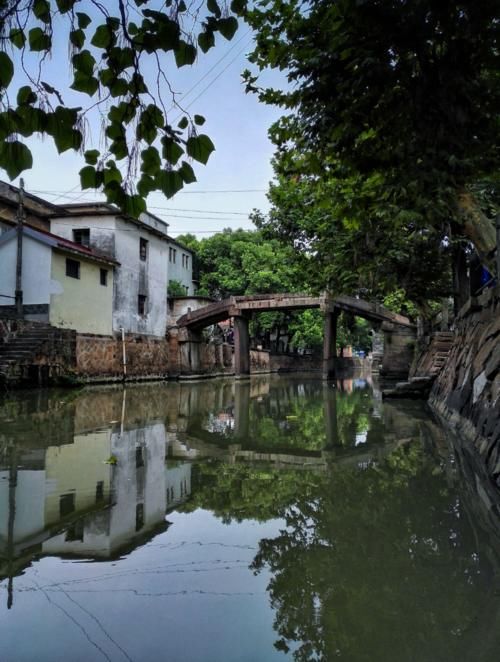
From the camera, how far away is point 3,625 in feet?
7.07

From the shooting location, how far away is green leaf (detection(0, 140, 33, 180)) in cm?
214

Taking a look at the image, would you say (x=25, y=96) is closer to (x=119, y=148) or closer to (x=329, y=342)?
(x=119, y=148)

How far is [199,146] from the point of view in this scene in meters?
2.40

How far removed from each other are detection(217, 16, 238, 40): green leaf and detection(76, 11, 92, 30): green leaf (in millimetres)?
589

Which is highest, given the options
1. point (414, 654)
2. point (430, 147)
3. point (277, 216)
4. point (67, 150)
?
point (277, 216)

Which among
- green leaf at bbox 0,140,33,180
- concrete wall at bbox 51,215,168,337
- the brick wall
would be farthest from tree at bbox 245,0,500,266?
concrete wall at bbox 51,215,168,337

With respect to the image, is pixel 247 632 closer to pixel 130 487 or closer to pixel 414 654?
pixel 414 654

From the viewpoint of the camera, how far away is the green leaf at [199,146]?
2.39m

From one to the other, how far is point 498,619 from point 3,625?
214cm

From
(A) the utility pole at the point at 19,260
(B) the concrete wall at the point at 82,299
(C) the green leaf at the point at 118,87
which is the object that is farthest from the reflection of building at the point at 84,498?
(B) the concrete wall at the point at 82,299

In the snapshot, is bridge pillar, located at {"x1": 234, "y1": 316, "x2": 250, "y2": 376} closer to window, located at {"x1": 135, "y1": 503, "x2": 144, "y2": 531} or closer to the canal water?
the canal water

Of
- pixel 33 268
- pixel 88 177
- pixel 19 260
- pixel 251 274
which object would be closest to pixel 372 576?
pixel 88 177

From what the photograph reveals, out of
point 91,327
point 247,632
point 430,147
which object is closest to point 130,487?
point 247,632

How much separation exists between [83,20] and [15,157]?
0.72 m
